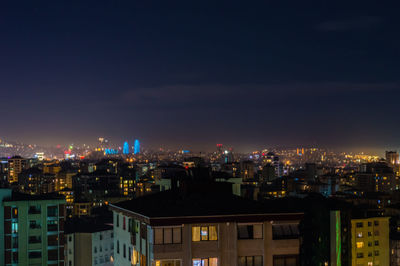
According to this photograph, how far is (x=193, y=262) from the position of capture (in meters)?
12.5

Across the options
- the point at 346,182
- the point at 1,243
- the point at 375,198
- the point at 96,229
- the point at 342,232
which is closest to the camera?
the point at 1,243

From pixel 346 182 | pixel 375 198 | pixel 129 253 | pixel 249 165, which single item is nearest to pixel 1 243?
pixel 129 253

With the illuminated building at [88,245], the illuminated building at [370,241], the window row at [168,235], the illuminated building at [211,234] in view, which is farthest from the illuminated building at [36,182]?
the window row at [168,235]

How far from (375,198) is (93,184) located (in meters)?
43.4

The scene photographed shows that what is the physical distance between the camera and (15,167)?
412ft

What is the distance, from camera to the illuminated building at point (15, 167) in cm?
12174

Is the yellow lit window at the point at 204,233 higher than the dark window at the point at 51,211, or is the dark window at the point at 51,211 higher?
the yellow lit window at the point at 204,233

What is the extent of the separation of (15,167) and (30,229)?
346ft

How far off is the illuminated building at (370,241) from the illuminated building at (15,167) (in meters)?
100

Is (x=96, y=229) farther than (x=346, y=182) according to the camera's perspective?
No

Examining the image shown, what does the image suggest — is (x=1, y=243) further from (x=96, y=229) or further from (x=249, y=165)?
(x=249, y=165)

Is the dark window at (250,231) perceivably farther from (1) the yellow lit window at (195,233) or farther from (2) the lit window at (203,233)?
(1) the yellow lit window at (195,233)

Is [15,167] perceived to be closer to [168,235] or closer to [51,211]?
[51,211]

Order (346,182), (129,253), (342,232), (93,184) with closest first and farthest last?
(129,253)
(342,232)
(93,184)
(346,182)
